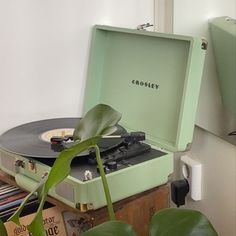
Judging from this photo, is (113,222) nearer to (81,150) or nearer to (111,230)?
(111,230)

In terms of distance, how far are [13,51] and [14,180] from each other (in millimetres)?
320

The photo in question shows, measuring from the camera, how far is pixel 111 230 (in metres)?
0.70

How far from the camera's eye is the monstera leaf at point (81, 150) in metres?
0.67

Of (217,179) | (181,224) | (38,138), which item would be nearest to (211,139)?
(217,179)

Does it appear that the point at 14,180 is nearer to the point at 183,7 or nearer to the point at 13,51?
the point at 13,51

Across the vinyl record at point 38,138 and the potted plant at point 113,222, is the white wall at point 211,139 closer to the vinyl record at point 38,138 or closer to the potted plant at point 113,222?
the vinyl record at point 38,138

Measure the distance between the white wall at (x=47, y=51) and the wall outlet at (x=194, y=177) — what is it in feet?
1.10

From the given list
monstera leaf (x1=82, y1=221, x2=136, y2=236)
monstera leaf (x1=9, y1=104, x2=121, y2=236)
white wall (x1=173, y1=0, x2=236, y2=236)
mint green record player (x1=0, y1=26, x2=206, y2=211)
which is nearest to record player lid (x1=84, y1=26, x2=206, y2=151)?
mint green record player (x1=0, y1=26, x2=206, y2=211)

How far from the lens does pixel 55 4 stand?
1223mm

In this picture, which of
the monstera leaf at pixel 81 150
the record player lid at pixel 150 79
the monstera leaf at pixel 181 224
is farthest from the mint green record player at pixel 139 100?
the monstera leaf at pixel 181 224

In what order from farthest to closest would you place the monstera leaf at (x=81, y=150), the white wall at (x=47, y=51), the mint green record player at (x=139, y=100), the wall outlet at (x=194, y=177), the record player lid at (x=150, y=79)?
the wall outlet at (x=194, y=177) < the white wall at (x=47, y=51) < the record player lid at (x=150, y=79) < the mint green record player at (x=139, y=100) < the monstera leaf at (x=81, y=150)

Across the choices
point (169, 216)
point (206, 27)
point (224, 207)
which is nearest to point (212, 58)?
point (206, 27)

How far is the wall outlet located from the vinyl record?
0.93 ft

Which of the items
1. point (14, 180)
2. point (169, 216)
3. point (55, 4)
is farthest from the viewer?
point (55, 4)
